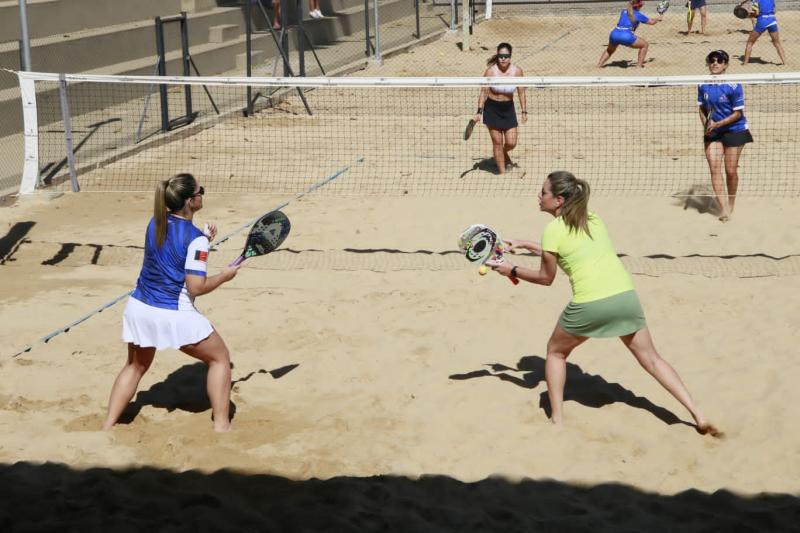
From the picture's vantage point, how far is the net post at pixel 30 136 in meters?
12.0

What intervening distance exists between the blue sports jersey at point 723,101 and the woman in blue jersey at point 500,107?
8.44 ft

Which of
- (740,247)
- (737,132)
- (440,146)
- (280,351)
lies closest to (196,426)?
(280,351)

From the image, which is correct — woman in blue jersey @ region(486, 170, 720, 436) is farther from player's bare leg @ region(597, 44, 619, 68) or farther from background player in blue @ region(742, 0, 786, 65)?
background player in blue @ region(742, 0, 786, 65)

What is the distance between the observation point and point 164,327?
609 cm

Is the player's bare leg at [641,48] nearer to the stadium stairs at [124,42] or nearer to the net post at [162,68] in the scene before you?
the stadium stairs at [124,42]

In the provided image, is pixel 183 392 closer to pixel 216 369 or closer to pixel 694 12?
pixel 216 369

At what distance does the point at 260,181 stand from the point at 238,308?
15.1 ft

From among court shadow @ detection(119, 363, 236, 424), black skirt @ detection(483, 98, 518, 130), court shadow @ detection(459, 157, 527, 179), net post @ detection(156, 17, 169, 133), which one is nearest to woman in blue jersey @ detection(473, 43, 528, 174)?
black skirt @ detection(483, 98, 518, 130)

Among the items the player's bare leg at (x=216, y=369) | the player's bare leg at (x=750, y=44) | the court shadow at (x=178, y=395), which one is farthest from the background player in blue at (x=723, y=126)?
the player's bare leg at (x=750, y=44)

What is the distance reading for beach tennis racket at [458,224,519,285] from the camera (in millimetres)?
6293

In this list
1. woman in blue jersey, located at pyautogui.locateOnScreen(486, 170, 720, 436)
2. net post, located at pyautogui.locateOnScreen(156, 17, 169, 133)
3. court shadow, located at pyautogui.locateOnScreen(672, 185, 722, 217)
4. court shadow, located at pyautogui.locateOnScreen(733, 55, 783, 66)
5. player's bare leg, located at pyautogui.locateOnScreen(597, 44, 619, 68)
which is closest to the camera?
woman in blue jersey, located at pyautogui.locateOnScreen(486, 170, 720, 436)

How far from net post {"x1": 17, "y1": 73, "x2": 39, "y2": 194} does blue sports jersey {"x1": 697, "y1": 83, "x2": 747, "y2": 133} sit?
7.14m

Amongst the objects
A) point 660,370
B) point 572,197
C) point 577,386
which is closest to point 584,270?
point 572,197

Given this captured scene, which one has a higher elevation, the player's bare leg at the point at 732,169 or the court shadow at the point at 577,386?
the player's bare leg at the point at 732,169
